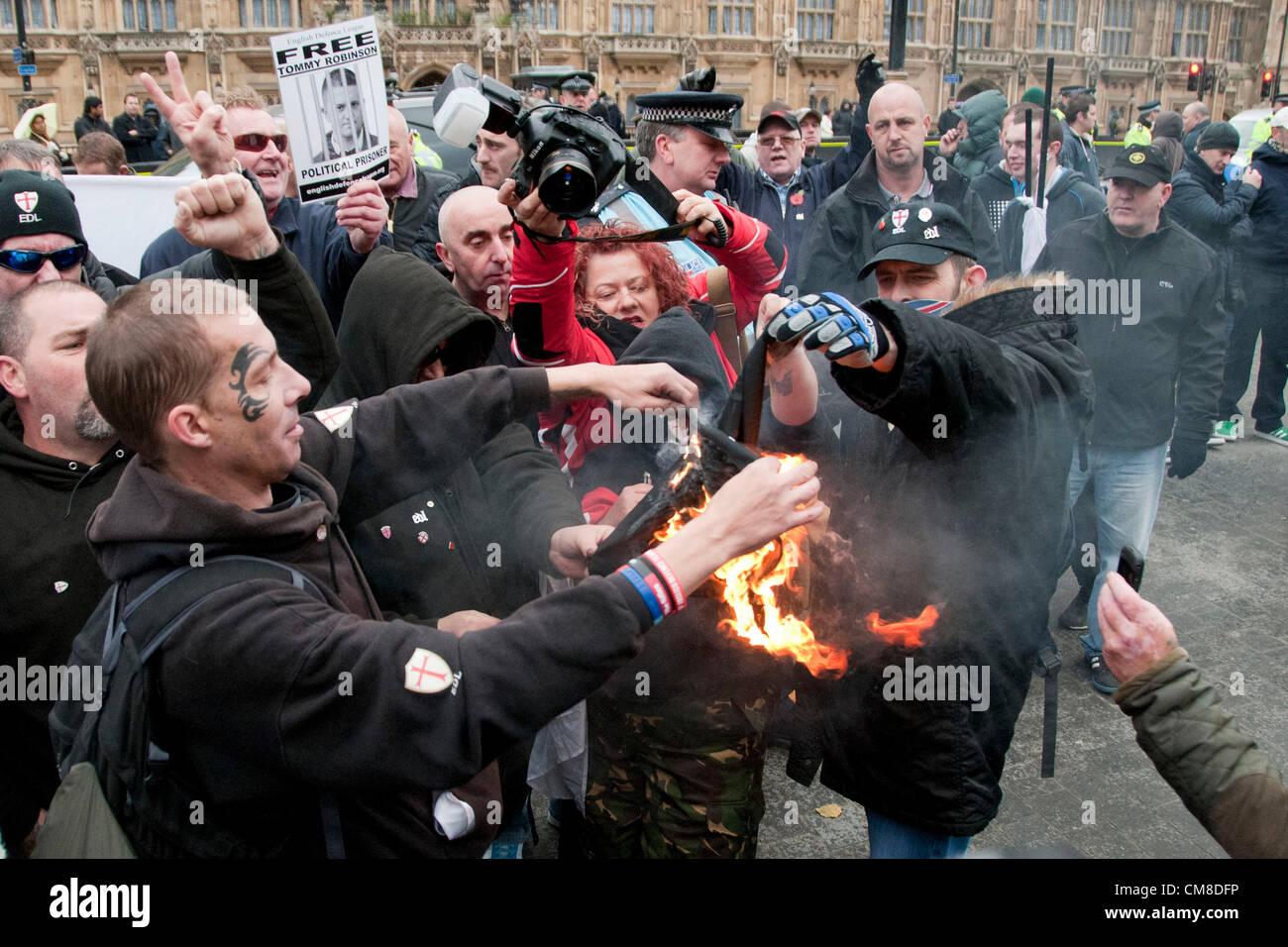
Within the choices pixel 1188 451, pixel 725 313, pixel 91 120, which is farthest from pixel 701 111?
pixel 91 120

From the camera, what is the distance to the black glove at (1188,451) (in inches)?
210

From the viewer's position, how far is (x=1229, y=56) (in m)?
47.5

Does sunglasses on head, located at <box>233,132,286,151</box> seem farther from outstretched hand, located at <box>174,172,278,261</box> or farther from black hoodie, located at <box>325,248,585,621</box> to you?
outstretched hand, located at <box>174,172,278,261</box>

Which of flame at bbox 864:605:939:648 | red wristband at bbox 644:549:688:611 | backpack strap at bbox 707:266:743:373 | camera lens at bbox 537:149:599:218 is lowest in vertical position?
flame at bbox 864:605:939:648

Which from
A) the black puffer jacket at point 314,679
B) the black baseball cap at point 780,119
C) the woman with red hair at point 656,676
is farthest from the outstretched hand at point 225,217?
the black baseball cap at point 780,119

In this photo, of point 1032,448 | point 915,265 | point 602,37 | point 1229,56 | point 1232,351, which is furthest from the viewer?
point 1229,56

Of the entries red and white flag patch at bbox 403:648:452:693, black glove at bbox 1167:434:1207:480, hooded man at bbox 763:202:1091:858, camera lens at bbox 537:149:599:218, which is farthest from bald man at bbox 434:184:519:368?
black glove at bbox 1167:434:1207:480

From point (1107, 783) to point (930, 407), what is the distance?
2.88 meters

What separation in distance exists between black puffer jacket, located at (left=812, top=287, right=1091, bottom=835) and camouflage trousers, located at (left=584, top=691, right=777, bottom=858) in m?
0.33

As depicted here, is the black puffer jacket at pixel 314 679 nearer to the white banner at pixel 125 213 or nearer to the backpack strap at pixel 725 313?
the backpack strap at pixel 725 313

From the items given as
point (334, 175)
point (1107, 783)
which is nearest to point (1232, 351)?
point (1107, 783)

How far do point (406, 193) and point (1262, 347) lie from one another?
7361 millimetres

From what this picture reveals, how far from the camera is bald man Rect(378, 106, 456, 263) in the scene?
5270 mm
